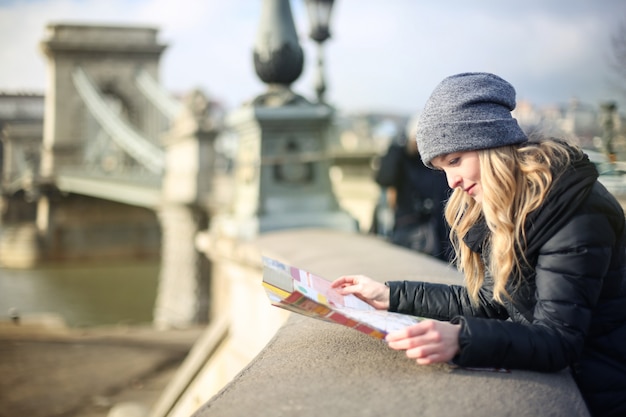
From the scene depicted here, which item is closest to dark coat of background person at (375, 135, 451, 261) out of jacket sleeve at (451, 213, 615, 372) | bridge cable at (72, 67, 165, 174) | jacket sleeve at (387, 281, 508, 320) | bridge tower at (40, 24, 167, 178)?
jacket sleeve at (387, 281, 508, 320)

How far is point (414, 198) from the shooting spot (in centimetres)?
423

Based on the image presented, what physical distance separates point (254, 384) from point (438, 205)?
3143 millimetres

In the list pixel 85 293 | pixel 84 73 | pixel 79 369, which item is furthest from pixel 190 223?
pixel 84 73

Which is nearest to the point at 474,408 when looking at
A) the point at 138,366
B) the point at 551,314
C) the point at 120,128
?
the point at 551,314

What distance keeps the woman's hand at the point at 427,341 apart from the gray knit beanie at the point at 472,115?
1.13 feet

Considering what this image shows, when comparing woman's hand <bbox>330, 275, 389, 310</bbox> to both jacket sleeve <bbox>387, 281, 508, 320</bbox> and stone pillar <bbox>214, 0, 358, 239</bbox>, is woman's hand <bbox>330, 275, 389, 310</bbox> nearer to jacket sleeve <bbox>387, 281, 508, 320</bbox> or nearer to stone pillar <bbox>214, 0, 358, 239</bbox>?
jacket sleeve <bbox>387, 281, 508, 320</bbox>

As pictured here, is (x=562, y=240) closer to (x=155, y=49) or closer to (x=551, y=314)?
(x=551, y=314)

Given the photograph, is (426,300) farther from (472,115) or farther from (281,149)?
(281,149)

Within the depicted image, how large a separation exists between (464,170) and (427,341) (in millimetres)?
362

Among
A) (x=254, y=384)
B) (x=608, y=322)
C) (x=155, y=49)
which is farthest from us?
(x=155, y=49)

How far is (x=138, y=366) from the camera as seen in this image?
428 centimetres

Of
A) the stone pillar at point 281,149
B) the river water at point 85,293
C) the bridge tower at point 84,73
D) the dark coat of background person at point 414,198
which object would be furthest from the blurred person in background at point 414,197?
the bridge tower at point 84,73

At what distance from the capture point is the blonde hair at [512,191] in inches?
48.3

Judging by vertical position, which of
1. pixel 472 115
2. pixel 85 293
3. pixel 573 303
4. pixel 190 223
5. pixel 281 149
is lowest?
pixel 85 293
